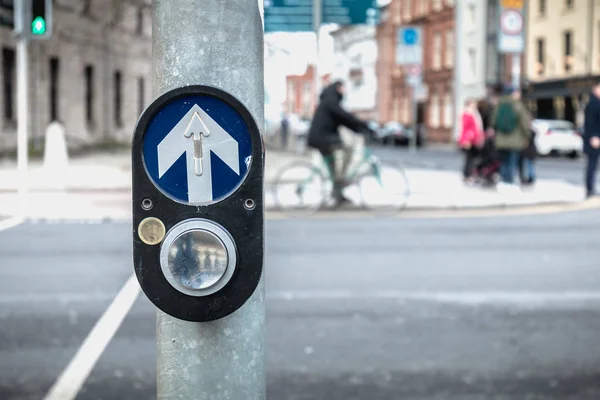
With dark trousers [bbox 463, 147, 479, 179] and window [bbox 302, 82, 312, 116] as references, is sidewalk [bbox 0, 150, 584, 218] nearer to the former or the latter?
dark trousers [bbox 463, 147, 479, 179]

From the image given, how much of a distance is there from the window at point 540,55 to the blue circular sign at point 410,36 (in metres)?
9.62

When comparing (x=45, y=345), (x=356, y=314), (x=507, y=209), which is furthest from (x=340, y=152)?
(x=45, y=345)

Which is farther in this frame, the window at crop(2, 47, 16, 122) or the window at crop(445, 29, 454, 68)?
the window at crop(445, 29, 454, 68)

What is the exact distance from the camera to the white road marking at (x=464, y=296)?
7598 millimetres

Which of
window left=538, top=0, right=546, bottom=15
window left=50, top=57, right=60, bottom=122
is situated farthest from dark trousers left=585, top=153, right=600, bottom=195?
window left=538, top=0, right=546, bottom=15

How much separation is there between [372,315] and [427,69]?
63948mm

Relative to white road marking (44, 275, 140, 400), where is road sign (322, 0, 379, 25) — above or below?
above

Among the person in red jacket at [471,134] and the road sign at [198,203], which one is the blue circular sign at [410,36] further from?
the road sign at [198,203]

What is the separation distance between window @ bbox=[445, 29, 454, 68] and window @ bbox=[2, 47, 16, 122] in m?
40.3

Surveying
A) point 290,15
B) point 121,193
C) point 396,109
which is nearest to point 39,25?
point 121,193

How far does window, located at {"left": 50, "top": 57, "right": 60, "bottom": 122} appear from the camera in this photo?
32000mm

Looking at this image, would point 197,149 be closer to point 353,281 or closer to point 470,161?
point 353,281

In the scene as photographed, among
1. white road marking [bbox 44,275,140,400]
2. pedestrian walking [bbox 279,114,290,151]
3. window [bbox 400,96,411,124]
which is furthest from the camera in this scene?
window [bbox 400,96,411,124]

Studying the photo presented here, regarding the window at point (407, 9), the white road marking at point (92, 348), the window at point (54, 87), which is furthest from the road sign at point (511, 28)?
the window at point (407, 9)
